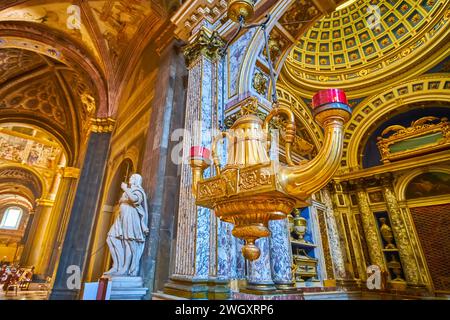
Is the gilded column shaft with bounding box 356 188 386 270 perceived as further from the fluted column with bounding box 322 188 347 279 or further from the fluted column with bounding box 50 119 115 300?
the fluted column with bounding box 50 119 115 300

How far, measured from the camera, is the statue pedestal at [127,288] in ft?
9.13

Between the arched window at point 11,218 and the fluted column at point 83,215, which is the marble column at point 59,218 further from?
the arched window at point 11,218

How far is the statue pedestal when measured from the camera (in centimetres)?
278

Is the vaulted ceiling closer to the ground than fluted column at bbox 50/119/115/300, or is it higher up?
higher up

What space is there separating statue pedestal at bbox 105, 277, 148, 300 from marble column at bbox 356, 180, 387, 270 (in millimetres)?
7287

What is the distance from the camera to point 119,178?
22.7 feet

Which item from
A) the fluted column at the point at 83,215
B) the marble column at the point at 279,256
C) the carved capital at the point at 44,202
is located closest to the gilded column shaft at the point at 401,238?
the marble column at the point at 279,256

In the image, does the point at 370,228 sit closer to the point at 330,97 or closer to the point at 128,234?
the point at 128,234

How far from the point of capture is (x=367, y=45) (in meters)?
8.32

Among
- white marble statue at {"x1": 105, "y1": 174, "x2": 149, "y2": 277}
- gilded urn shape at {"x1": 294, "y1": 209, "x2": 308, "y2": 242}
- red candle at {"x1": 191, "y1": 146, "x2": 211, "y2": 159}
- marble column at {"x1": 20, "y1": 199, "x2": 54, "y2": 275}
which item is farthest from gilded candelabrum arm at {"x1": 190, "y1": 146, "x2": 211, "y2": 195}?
marble column at {"x1": 20, "y1": 199, "x2": 54, "y2": 275}

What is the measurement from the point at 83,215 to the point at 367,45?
11072 mm
